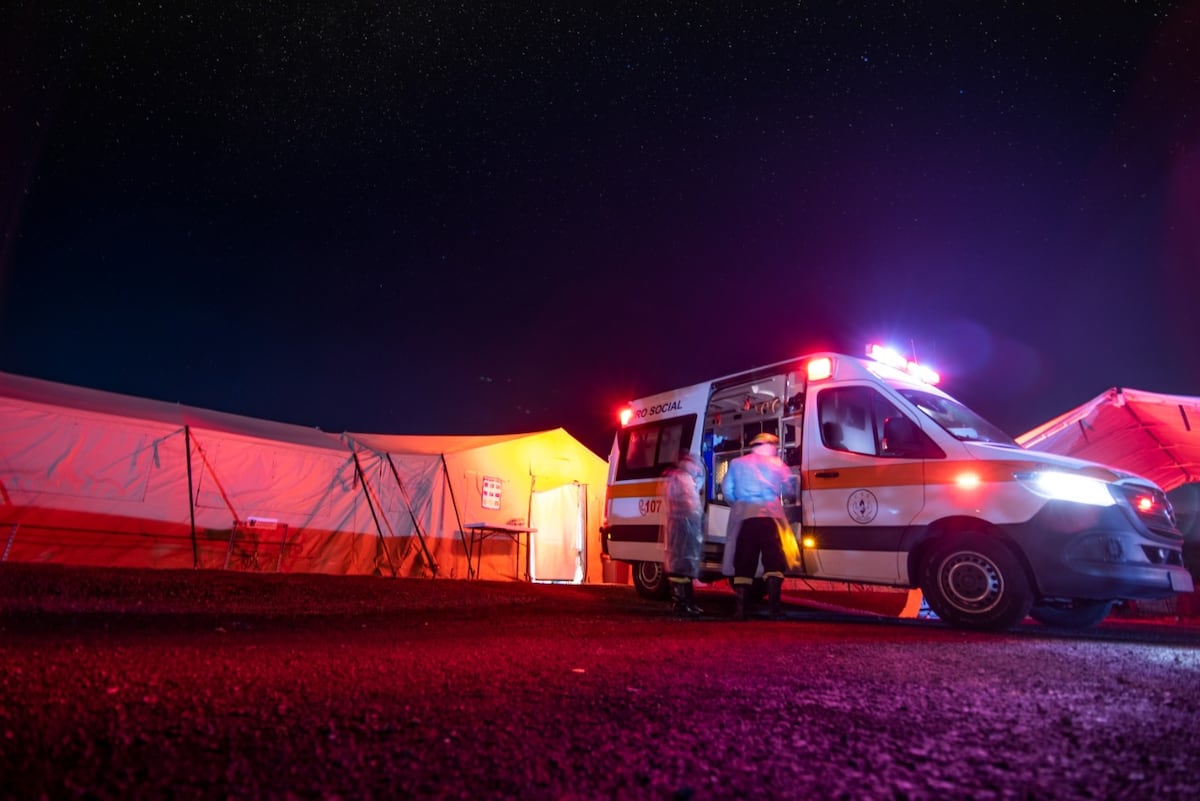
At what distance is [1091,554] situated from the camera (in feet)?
15.6

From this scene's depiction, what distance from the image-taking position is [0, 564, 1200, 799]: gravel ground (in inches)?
60.0

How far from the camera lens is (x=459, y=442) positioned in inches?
564

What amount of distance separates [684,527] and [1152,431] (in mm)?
8140

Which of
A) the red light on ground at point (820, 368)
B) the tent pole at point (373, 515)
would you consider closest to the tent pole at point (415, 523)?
the tent pole at point (373, 515)

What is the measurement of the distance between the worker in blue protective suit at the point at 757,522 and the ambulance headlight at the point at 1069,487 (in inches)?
80.2

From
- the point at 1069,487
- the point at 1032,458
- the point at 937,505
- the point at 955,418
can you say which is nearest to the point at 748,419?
the point at 955,418

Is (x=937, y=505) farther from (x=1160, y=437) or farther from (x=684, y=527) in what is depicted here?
(x=1160, y=437)

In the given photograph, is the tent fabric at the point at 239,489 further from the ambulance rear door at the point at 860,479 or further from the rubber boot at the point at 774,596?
the ambulance rear door at the point at 860,479

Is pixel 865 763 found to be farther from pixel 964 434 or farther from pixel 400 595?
pixel 400 595

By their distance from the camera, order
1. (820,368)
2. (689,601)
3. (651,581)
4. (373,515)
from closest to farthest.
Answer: (820,368), (689,601), (651,581), (373,515)

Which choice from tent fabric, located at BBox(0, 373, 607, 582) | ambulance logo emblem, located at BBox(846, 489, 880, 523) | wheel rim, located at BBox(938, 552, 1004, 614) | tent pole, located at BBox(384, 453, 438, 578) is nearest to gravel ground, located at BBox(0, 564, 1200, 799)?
wheel rim, located at BBox(938, 552, 1004, 614)

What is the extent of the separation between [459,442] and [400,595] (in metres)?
7.25

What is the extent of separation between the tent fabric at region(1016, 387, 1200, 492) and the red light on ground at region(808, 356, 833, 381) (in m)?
6.34

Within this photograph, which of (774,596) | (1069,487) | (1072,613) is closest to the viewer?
(1069,487)
